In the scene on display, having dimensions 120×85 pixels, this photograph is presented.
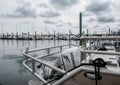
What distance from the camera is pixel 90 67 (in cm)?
247

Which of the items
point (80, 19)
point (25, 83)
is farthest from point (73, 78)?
point (80, 19)

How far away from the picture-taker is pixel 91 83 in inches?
98.0

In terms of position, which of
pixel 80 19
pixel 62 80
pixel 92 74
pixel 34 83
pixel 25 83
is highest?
pixel 80 19

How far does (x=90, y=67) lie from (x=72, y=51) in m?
2.72

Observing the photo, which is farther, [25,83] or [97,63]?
[25,83]

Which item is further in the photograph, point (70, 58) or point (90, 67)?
point (70, 58)

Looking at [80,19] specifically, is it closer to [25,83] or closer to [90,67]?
[25,83]

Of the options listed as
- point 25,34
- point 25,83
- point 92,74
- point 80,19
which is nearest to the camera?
point 92,74

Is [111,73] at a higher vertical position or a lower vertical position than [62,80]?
higher

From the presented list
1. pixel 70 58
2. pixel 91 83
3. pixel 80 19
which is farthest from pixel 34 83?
pixel 80 19

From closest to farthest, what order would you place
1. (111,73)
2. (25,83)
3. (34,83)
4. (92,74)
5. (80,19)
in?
(111,73) < (92,74) < (34,83) < (25,83) < (80,19)

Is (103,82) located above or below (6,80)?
above

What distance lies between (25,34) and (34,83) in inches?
4786

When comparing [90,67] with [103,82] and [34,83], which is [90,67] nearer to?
[103,82]
